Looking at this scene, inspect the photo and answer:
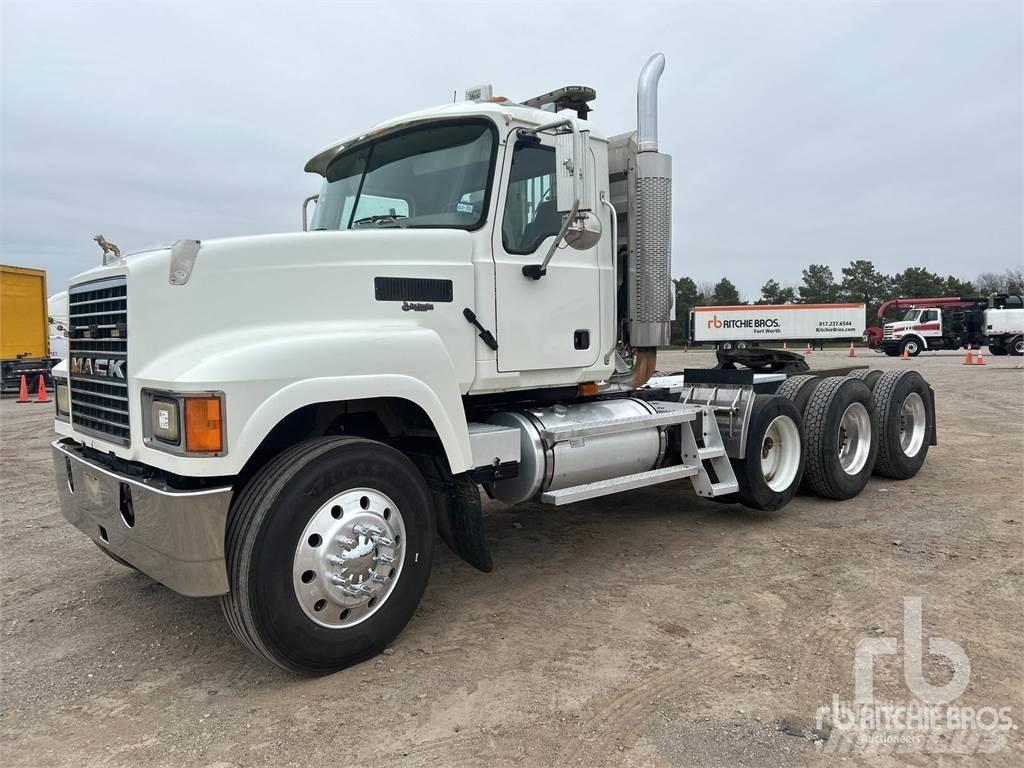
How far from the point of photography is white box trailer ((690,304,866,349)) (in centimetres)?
1540

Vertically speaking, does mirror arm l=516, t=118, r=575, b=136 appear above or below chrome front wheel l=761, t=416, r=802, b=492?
above

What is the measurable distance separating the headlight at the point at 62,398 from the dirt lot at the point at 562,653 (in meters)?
1.17

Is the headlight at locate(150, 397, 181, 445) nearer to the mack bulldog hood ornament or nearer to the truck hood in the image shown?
the truck hood

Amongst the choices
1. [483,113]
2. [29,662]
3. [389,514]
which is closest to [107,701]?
[29,662]

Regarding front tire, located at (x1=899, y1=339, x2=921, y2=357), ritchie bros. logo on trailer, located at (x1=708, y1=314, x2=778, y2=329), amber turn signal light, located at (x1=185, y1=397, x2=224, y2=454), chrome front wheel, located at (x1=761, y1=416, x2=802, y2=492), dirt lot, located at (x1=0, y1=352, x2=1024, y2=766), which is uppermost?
ritchie bros. logo on trailer, located at (x1=708, y1=314, x2=778, y2=329)

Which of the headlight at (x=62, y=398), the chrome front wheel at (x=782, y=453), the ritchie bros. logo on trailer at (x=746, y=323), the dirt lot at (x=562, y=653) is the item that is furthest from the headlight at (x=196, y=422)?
the ritchie bros. logo on trailer at (x=746, y=323)

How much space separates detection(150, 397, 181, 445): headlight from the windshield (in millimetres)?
1807

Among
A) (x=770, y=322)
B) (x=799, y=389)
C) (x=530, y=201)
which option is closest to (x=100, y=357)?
(x=530, y=201)

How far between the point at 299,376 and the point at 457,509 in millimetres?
1293

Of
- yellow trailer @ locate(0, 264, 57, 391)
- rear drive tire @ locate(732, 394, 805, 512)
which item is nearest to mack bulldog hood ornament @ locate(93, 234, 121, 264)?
rear drive tire @ locate(732, 394, 805, 512)

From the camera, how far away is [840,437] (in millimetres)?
6957

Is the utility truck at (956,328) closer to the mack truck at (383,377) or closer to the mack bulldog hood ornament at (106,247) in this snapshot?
the mack truck at (383,377)

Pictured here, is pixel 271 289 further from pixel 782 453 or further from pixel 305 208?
pixel 782 453

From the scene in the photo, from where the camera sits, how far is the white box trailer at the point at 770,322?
15.4 metres
